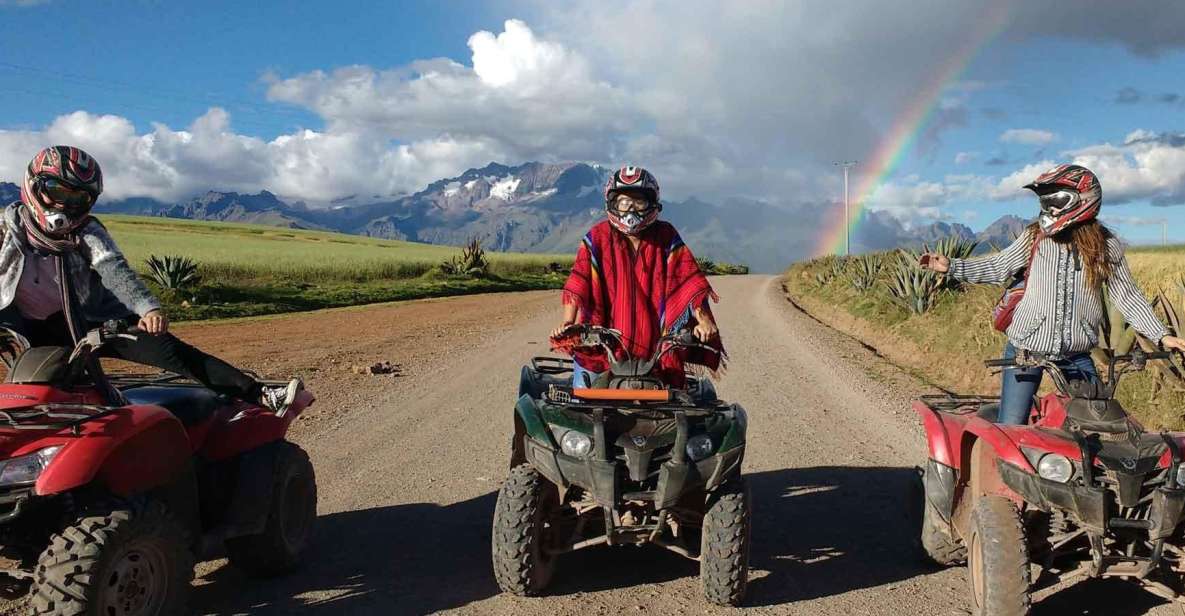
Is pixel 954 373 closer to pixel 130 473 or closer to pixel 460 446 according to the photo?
pixel 460 446

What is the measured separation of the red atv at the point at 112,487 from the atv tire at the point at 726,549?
2.24 meters

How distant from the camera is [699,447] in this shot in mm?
4145

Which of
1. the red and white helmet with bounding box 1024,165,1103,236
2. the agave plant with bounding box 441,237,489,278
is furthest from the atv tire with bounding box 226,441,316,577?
the agave plant with bounding box 441,237,489,278

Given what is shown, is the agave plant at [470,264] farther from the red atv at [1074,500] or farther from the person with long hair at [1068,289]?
the red atv at [1074,500]

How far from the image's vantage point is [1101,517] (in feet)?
11.3

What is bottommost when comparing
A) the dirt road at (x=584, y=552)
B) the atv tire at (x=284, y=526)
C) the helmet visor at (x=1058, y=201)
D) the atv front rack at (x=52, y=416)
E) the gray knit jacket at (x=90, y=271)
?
the dirt road at (x=584, y=552)

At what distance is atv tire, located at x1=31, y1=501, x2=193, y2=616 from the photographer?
3.17 metres

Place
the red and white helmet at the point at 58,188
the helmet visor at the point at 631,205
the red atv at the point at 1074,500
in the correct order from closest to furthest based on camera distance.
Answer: the red atv at the point at 1074,500
the red and white helmet at the point at 58,188
the helmet visor at the point at 631,205

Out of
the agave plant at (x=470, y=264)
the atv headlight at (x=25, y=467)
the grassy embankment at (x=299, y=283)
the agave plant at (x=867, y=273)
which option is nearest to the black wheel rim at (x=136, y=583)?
the atv headlight at (x=25, y=467)

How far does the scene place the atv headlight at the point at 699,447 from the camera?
4.12 metres

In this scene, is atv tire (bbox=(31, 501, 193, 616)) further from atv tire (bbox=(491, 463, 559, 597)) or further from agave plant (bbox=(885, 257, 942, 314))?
agave plant (bbox=(885, 257, 942, 314))

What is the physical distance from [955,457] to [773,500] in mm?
1903

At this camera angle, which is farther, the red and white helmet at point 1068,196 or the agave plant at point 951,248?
the agave plant at point 951,248

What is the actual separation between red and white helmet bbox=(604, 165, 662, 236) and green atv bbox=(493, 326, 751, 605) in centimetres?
99
